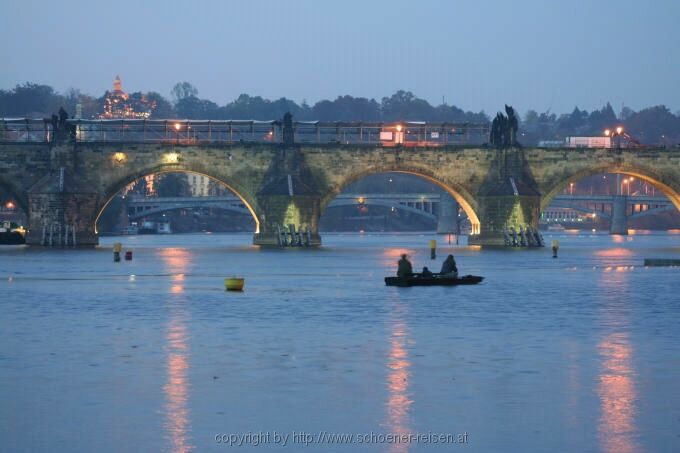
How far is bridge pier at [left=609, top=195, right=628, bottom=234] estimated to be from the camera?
195 metres

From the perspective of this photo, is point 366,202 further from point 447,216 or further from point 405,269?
point 405,269

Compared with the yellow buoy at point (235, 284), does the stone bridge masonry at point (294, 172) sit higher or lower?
higher

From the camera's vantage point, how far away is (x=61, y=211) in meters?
95.6

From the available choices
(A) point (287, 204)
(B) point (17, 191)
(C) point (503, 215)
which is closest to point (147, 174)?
(B) point (17, 191)

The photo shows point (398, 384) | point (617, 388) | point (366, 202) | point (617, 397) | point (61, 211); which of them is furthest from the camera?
point (366, 202)

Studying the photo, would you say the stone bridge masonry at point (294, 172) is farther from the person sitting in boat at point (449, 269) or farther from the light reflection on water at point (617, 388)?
the light reflection on water at point (617, 388)

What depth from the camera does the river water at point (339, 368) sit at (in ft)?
70.3

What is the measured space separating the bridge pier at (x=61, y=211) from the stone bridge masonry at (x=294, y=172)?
86 millimetres

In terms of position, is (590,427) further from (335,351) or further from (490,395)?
(335,351)

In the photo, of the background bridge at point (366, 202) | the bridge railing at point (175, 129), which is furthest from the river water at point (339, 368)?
the background bridge at point (366, 202)

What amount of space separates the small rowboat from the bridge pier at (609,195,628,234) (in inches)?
5621

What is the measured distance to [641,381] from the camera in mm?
26984

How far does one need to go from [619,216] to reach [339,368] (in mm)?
171933

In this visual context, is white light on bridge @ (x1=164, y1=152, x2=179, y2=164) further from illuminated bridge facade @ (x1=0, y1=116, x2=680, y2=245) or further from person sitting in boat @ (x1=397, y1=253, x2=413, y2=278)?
person sitting in boat @ (x1=397, y1=253, x2=413, y2=278)
